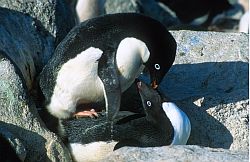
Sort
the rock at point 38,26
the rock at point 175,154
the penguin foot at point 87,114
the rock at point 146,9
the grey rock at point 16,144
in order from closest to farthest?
1. the rock at point 175,154
2. the grey rock at point 16,144
3. the penguin foot at point 87,114
4. the rock at point 38,26
5. the rock at point 146,9

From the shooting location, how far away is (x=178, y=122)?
4633mm

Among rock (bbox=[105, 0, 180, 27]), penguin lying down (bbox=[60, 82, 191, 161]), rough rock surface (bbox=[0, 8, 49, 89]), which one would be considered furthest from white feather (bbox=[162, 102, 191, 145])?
rock (bbox=[105, 0, 180, 27])

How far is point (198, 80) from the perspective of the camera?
552 cm

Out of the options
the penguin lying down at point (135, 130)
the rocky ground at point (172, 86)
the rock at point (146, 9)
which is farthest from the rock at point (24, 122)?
the rock at point (146, 9)

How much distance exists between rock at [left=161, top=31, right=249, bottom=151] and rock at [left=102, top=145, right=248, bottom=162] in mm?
914

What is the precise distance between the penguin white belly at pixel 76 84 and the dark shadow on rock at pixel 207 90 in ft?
1.95

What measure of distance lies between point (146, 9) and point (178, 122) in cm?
548

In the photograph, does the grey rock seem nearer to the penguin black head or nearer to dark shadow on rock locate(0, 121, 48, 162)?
dark shadow on rock locate(0, 121, 48, 162)

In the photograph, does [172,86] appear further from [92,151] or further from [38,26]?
[92,151]

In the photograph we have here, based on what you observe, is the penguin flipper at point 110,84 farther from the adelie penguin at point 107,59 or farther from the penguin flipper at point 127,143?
the penguin flipper at point 127,143

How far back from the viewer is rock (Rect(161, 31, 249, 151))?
5.04m

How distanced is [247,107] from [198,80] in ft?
1.58

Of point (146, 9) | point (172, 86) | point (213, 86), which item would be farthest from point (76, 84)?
point (146, 9)

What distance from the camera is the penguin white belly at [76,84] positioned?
4766 millimetres
